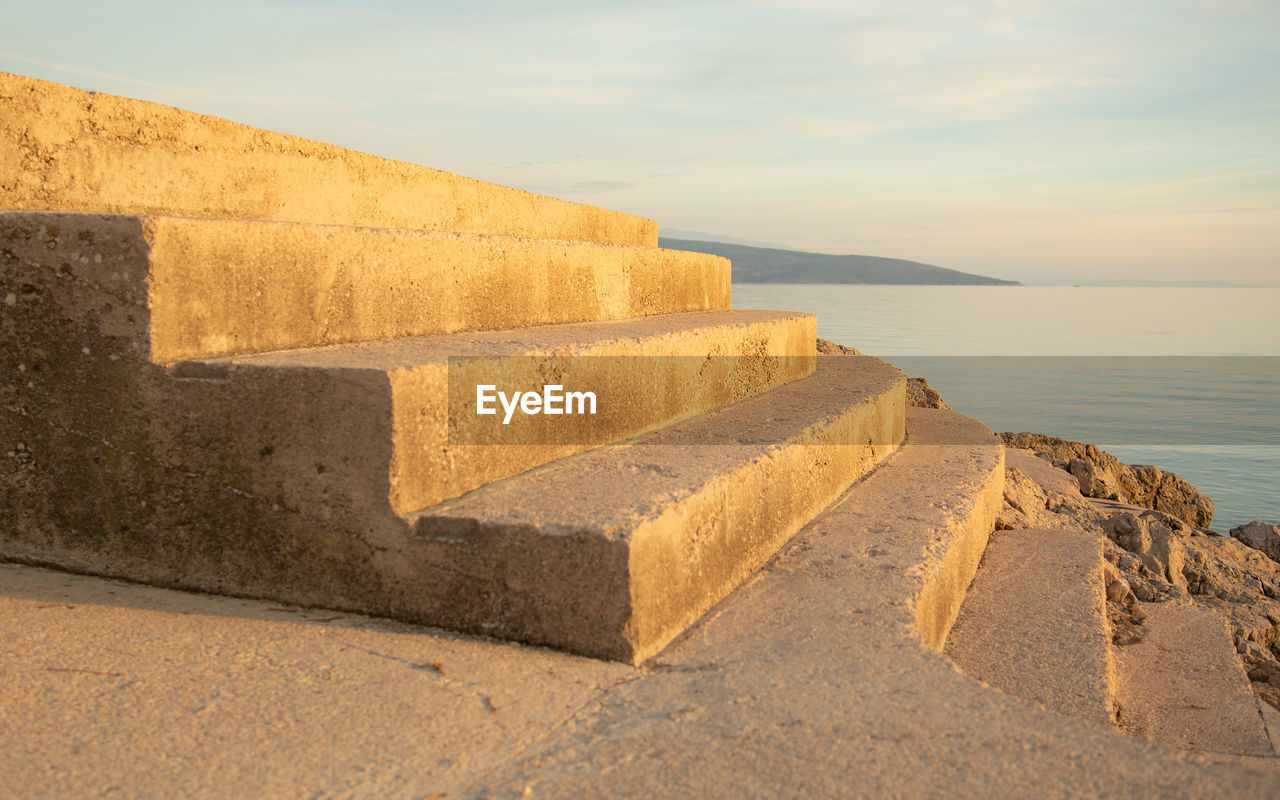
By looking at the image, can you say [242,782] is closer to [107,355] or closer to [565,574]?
[565,574]

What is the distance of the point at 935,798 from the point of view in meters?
1.45

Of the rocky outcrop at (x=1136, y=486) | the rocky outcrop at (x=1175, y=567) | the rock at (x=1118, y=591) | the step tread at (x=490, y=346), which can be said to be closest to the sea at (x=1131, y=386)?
the rocky outcrop at (x=1136, y=486)

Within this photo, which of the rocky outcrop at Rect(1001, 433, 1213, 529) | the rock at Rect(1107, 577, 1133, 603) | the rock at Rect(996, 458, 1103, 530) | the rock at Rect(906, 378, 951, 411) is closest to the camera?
the rock at Rect(1107, 577, 1133, 603)

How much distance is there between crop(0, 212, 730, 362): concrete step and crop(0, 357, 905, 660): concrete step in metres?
0.17

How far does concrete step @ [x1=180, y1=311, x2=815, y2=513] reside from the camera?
2129 millimetres

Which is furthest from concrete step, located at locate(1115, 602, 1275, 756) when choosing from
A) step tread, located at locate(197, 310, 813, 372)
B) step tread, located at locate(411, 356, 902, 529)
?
A: step tread, located at locate(197, 310, 813, 372)

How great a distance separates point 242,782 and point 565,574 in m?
0.74

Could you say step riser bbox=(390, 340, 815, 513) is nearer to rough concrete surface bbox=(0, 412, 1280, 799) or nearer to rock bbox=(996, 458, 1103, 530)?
rough concrete surface bbox=(0, 412, 1280, 799)

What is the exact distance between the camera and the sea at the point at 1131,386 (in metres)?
10.7

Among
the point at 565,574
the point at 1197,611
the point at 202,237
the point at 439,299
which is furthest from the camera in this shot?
the point at 1197,611

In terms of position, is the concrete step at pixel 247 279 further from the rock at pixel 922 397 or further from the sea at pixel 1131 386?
the sea at pixel 1131 386

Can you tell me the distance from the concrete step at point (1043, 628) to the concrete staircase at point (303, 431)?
0.67m

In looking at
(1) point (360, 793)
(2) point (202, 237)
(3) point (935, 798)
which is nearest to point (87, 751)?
(1) point (360, 793)

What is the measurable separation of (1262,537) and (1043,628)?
4.05 m
